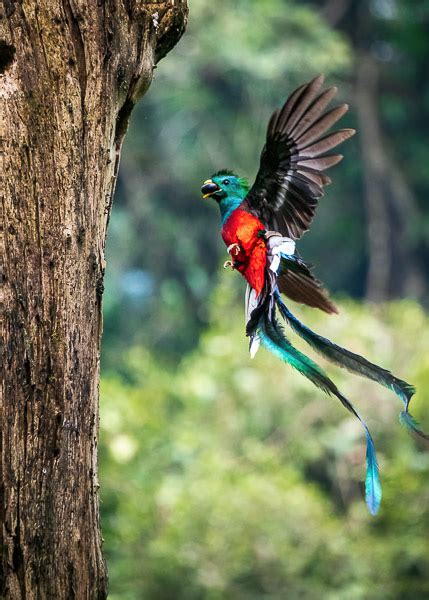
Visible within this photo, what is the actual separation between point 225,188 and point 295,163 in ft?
0.72

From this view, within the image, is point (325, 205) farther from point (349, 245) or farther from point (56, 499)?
point (56, 499)

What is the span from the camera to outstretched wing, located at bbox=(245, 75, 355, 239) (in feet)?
8.18

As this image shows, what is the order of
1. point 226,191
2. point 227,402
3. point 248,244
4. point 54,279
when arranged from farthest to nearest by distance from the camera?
point 227,402 < point 226,191 < point 248,244 < point 54,279

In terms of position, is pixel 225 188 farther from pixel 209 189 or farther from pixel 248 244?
pixel 248 244

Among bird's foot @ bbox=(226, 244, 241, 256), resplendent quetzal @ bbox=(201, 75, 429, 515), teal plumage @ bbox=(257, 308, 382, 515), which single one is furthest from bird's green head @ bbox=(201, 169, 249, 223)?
teal plumage @ bbox=(257, 308, 382, 515)

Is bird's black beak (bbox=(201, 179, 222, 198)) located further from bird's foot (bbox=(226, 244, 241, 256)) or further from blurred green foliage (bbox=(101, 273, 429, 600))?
blurred green foliage (bbox=(101, 273, 429, 600))

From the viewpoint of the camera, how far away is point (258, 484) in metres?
5.89

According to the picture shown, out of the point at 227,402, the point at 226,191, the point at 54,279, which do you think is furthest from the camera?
the point at 227,402

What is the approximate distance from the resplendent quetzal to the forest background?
277 cm

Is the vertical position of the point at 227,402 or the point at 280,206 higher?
the point at 227,402

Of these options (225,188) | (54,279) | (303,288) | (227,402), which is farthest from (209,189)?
(227,402)

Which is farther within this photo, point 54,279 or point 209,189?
point 209,189

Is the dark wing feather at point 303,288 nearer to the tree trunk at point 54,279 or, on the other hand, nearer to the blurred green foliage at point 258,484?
the tree trunk at point 54,279

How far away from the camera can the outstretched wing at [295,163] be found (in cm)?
249
